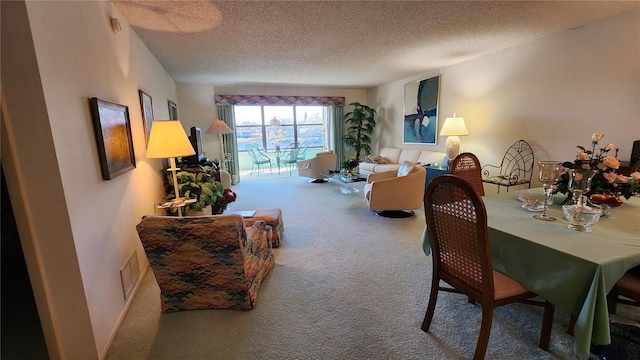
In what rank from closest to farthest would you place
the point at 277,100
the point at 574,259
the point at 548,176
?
1. the point at 574,259
2. the point at 548,176
3. the point at 277,100

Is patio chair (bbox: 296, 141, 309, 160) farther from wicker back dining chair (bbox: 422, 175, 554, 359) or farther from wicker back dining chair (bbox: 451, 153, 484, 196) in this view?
wicker back dining chair (bbox: 422, 175, 554, 359)

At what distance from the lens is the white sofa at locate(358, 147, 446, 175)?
5359mm

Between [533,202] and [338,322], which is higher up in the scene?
[533,202]

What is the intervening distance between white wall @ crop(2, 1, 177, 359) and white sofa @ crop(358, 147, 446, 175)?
485 centimetres

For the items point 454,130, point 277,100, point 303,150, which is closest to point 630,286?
point 454,130

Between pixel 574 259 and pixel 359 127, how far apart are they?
6212 mm

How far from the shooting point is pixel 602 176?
1.77 m

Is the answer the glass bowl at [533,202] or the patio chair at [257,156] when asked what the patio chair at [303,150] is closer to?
the patio chair at [257,156]

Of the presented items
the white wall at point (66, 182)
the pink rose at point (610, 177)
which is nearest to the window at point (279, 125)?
the white wall at point (66, 182)

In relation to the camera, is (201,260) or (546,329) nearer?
(546,329)

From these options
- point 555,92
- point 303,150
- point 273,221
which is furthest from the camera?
point 303,150

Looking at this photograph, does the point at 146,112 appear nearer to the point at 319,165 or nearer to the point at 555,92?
the point at 319,165

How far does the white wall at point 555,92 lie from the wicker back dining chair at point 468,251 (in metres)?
2.75

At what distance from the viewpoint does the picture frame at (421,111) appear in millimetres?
5406
